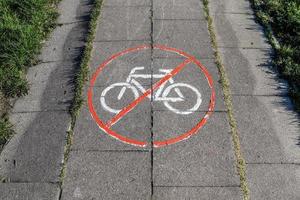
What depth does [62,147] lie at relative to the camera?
6844mm

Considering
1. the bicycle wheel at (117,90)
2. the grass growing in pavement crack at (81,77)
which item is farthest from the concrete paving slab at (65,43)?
the bicycle wheel at (117,90)

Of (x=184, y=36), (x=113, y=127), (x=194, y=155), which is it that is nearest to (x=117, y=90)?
(x=113, y=127)

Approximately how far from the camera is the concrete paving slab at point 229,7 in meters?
9.99

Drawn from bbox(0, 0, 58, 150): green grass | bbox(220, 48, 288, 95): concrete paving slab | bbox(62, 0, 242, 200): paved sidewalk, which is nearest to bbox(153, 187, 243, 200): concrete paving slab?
bbox(62, 0, 242, 200): paved sidewalk

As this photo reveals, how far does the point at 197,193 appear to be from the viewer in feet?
20.2

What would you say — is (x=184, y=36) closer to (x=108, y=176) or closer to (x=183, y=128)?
(x=183, y=128)

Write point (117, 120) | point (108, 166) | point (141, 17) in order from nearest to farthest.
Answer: point (108, 166) → point (117, 120) → point (141, 17)

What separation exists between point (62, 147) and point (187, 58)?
3029mm

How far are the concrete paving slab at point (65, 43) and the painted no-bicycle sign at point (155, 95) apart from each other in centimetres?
86

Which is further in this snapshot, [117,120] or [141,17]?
[141,17]

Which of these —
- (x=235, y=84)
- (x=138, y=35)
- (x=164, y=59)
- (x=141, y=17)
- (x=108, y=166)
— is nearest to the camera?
(x=108, y=166)

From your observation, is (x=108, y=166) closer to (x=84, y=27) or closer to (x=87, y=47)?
(x=87, y=47)

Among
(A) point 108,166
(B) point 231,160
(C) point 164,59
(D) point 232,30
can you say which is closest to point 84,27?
(C) point 164,59

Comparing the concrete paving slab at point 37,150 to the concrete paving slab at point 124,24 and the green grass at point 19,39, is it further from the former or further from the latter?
the concrete paving slab at point 124,24
